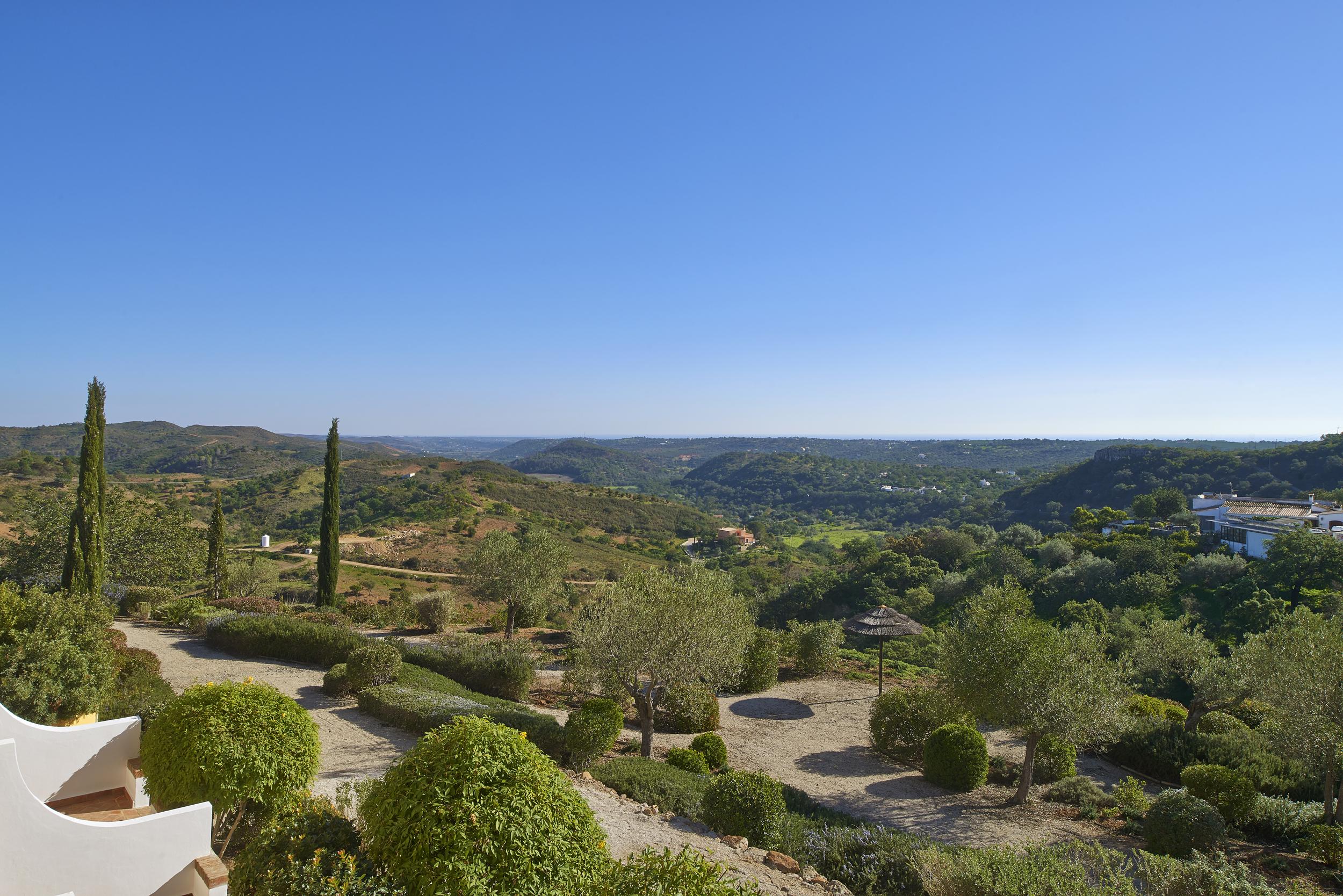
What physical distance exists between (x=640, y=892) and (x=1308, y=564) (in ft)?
127

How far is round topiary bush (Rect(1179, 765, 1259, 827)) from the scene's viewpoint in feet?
32.3

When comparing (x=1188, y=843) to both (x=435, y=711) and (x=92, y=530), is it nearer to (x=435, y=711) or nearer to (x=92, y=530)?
(x=435, y=711)

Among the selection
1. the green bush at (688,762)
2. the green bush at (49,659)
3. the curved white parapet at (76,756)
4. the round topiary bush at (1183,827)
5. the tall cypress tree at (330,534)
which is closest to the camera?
the curved white parapet at (76,756)

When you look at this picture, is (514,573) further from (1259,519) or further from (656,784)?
(1259,519)

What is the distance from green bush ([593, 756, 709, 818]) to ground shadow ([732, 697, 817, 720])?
19.5ft

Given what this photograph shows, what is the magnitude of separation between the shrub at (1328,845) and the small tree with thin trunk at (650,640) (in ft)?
27.4

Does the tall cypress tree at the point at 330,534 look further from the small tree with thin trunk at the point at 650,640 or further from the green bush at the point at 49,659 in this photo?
the small tree with thin trunk at the point at 650,640

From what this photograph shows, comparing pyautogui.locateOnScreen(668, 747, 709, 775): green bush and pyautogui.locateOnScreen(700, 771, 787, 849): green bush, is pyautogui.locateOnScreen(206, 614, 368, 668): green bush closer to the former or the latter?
pyautogui.locateOnScreen(668, 747, 709, 775): green bush

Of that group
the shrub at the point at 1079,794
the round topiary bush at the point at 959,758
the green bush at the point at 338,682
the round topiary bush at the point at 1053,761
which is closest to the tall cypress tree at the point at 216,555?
the green bush at the point at 338,682

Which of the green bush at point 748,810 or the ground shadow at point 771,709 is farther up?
the green bush at point 748,810

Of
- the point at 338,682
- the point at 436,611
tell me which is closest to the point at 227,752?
the point at 338,682

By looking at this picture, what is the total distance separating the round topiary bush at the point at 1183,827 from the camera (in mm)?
→ 8625

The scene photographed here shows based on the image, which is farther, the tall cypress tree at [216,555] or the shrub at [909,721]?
the tall cypress tree at [216,555]

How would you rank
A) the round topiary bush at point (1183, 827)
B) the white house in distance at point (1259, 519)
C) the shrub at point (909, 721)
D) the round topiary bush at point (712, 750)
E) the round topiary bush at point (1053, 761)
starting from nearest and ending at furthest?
the round topiary bush at point (1183, 827) < the round topiary bush at point (712, 750) < the round topiary bush at point (1053, 761) < the shrub at point (909, 721) < the white house in distance at point (1259, 519)
